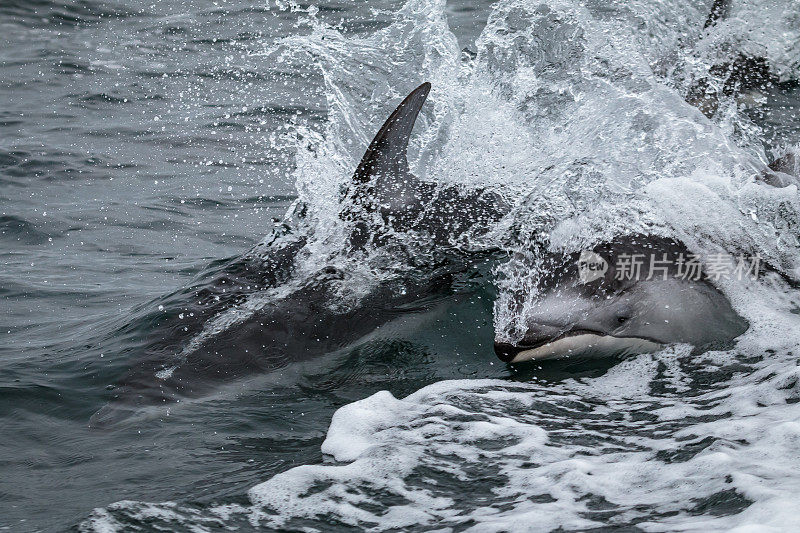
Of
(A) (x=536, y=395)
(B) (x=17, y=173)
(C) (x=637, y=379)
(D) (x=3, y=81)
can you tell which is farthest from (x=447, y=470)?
(D) (x=3, y=81)

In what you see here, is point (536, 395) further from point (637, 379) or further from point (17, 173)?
point (17, 173)

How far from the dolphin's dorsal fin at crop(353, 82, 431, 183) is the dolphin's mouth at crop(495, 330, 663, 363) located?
1346 millimetres

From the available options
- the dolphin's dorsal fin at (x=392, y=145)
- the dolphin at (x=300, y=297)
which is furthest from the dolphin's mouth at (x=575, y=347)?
the dolphin's dorsal fin at (x=392, y=145)

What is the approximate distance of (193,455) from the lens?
4031 millimetres

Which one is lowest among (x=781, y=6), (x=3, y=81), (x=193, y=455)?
(x=193, y=455)

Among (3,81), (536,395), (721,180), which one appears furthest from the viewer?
(3,81)

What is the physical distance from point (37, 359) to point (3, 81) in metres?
7.64

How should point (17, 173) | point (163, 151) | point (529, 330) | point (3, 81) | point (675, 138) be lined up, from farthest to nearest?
1. point (3, 81)
2. point (163, 151)
3. point (17, 173)
4. point (675, 138)
5. point (529, 330)

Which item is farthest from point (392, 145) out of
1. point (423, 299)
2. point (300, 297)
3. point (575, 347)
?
point (575, 347)

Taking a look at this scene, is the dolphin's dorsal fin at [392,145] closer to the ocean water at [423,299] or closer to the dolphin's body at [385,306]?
the dolphin's body at [385,306]

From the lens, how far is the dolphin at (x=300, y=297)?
4.89 metres

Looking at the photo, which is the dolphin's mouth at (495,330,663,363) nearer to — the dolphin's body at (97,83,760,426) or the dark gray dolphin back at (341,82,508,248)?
the dolphin's body at (97,83,760,426)

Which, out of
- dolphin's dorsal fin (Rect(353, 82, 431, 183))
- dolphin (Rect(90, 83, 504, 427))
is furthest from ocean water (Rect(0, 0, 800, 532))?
dolphin's dorsal fin (Rect(353, 82, 431, 183))

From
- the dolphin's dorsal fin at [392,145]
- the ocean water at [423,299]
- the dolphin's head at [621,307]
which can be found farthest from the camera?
the dolphin's dorsal fin at [392,145]
